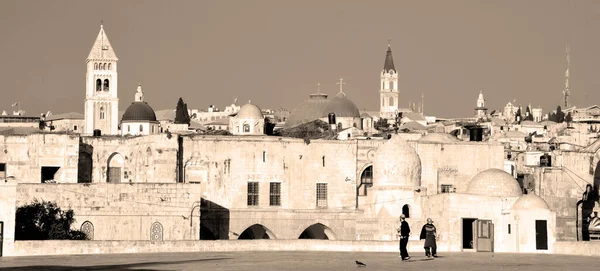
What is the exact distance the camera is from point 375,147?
65.9 metres

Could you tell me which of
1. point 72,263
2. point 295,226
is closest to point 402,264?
point 72,263

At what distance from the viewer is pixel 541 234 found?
3978cm

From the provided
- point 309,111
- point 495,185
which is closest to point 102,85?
point 309,111

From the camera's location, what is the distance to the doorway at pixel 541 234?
39.4 m

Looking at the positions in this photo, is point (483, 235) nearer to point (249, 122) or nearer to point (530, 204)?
point (530, 204)

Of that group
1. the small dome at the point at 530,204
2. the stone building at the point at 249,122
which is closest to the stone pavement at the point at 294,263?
the small dome at the point at 530,204

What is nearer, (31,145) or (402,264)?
(402,264)

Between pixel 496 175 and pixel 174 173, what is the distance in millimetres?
17184

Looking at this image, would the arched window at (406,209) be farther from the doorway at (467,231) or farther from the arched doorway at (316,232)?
the doorway at (467,231)

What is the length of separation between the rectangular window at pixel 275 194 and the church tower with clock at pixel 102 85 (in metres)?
81.8

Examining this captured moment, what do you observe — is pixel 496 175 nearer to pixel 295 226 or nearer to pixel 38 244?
pixel 295 226

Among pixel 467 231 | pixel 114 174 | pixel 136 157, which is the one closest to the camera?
pixel 467 231

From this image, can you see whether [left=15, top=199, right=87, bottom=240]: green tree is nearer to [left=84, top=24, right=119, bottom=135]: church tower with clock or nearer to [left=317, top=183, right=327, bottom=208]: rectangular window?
[left=317, top=183, right=327, bottom=208]: rectangular window

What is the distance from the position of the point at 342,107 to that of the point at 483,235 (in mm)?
64660
